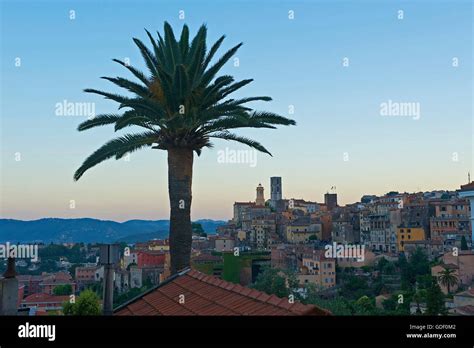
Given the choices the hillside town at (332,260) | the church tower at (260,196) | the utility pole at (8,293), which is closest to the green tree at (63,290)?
the hillside town at (332,260)

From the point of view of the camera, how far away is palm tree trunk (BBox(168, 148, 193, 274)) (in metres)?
11.5

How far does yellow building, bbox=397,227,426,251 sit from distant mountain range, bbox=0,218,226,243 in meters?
56.6

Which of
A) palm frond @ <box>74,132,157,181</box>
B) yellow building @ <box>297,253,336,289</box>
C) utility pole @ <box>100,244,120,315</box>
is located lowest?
yellow building @ <box>297,253,336,289</box>

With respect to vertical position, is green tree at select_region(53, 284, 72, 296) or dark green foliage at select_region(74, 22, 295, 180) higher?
dark green foliage at select_region(74, 22, 295, 180)

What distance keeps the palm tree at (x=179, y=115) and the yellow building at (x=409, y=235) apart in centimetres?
8486

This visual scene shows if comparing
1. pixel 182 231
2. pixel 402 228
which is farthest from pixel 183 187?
pixel 402 228

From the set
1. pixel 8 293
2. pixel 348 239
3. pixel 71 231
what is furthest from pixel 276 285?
pixel 71 231

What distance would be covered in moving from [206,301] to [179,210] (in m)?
4.99

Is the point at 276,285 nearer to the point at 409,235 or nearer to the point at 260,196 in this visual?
the point at 409,235

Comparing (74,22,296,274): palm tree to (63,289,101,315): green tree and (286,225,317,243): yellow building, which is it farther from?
(286,225,317,243): yellow building

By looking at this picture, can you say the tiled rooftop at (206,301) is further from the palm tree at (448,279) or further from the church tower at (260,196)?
the church tower at (260,196)

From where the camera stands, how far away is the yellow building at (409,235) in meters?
89.6

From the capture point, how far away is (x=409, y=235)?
89812mm

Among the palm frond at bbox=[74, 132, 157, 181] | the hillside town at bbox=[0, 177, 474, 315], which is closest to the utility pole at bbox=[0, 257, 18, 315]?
the palm frond at bbox=[74, 132, 157, 181]
